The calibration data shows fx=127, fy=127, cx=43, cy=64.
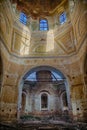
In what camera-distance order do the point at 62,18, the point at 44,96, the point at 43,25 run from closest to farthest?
the point at 62,18 → the point at 43,25 → the point at 44,96

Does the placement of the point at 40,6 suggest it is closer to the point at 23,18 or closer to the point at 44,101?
the point at 23,18

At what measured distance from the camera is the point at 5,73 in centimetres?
1116

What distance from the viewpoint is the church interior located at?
10272mm

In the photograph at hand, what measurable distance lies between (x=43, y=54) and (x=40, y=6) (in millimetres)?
6883

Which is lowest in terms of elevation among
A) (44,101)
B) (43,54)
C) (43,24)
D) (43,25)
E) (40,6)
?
(44,101)

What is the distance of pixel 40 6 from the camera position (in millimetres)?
15945

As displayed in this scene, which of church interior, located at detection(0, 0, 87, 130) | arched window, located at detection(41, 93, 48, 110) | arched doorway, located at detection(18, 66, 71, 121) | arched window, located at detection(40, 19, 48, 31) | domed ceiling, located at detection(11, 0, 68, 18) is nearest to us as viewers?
church interior, located at detection(0, 0, 87, 130)

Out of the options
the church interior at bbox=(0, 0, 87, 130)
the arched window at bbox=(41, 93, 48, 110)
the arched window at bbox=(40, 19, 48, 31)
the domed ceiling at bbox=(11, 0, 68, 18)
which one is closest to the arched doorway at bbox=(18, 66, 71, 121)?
the arched window at bbox=(41, 93, 48, 110)

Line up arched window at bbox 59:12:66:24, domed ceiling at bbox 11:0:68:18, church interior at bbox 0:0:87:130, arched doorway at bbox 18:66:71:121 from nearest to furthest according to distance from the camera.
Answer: church interior at bbox 0:0:87:130
arched window at bbox 59:12:66:24
domed ceiling at bbox 11:0:68:18
arched doorway at bbox 18:66:71:121

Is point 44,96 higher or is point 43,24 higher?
point 43,24

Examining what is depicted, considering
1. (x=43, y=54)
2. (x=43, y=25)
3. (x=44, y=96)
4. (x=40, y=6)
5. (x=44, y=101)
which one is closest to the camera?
(x=43, y=54)

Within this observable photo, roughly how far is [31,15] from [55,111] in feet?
43.9

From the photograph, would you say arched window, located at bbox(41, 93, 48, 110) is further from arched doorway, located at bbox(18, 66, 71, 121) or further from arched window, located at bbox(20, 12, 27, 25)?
arched window, located at bbox(20, 12, 27, 25)

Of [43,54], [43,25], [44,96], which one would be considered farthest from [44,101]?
[43,25]
